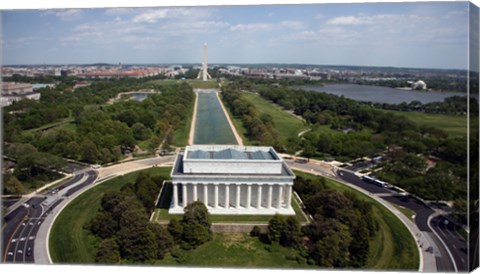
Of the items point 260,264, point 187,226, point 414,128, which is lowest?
point 260,264

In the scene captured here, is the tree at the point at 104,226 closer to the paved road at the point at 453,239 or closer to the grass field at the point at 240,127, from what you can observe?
the paved road at the point at 453,239

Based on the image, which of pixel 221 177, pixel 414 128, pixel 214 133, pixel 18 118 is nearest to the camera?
pixel 221 177

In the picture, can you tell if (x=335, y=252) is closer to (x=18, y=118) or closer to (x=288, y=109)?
(x=18, y=118)

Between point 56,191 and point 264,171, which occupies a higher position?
point 264,171

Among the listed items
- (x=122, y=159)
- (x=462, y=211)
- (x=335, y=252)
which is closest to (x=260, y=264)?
(x=335, y=252)

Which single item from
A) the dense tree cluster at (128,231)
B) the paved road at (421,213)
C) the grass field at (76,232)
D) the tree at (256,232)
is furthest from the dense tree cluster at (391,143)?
the grass field at (76,232)

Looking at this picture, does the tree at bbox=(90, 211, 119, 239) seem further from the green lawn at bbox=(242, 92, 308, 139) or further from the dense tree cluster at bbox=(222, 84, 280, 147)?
the green lawn at bbox=(242, 92, 308, 139)

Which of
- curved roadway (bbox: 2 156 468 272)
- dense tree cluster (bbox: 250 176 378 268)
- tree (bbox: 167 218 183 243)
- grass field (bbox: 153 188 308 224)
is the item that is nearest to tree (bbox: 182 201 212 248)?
tree (bbox: 167 218 183 243)
